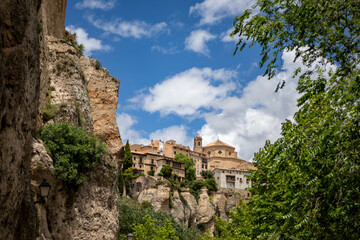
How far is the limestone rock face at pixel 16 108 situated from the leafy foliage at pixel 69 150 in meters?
8.81

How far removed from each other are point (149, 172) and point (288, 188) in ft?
282

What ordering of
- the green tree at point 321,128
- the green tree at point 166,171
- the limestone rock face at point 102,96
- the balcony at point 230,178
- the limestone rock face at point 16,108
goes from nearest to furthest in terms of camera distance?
Result: the limestone rock face at point 16,108
the green tree at point 321,128
the limestone rock face at point 102,96
the green tree at point 166,171
the balcony at point 230,178

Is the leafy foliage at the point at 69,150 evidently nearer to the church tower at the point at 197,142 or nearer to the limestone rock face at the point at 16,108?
the limestone rock face at the point at 16,108

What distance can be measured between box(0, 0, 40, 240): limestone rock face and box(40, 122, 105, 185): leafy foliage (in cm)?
881

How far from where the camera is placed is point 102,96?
2550 cm

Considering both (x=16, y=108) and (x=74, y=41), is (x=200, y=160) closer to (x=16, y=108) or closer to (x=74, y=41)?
(x=74, y=41)

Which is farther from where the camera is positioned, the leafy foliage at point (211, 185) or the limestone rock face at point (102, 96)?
the leafy foliage at point (211, 185)

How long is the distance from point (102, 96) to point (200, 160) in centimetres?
10835

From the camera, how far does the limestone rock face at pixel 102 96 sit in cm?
2483

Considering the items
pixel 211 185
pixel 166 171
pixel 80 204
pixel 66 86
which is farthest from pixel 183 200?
pixel 80 204

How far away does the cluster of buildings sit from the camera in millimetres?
98312

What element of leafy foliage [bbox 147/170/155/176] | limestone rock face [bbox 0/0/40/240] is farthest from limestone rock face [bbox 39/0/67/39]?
leafy foliage [bbox 147/170/155/176]

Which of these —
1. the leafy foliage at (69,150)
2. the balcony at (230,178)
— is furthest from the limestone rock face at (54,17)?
the balcony at (230,178)

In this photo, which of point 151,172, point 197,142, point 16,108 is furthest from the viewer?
point 197,142
